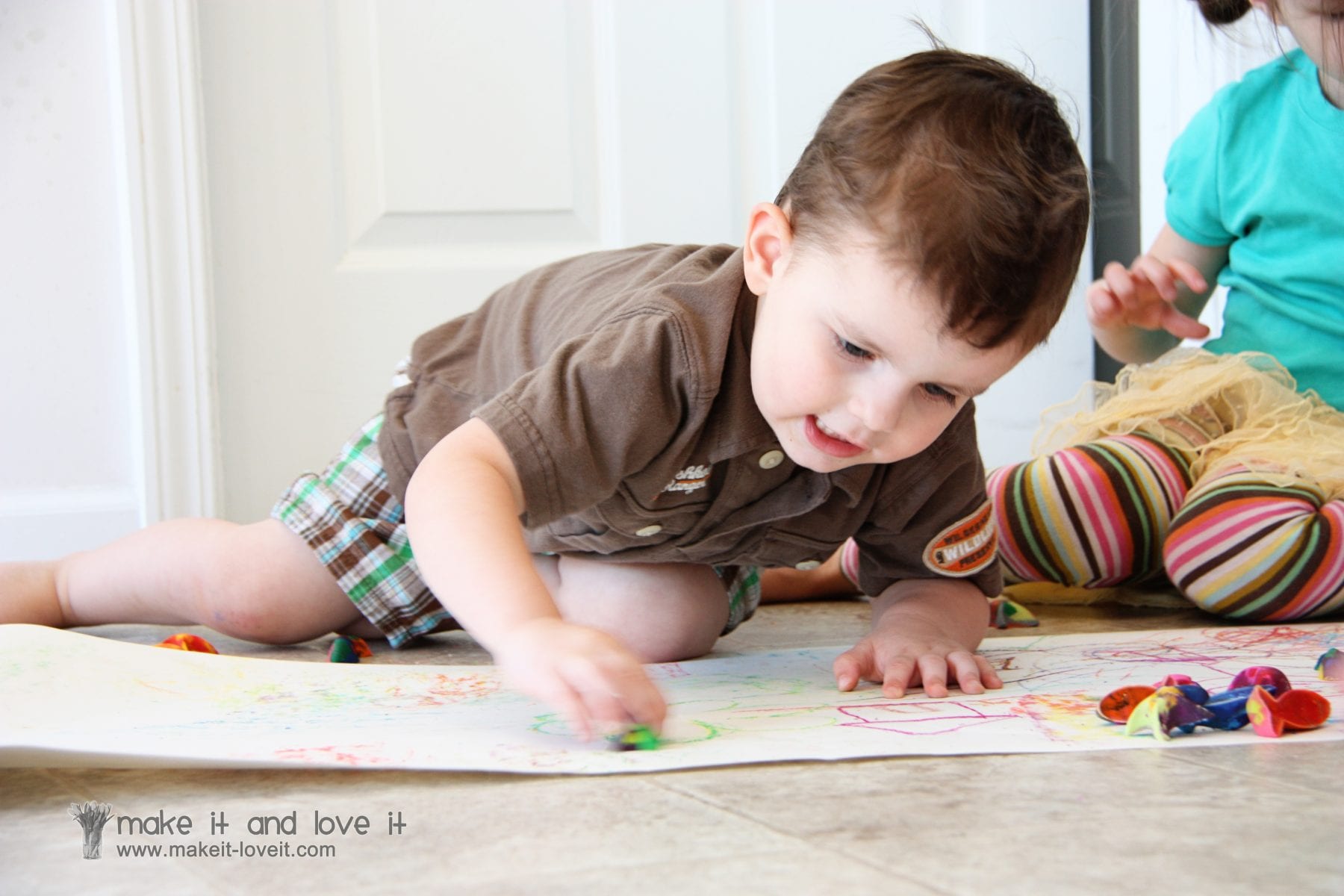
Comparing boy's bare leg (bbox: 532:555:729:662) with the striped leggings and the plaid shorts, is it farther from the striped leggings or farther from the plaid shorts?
the striped leggings

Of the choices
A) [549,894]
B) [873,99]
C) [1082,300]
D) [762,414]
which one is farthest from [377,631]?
[1082,300]

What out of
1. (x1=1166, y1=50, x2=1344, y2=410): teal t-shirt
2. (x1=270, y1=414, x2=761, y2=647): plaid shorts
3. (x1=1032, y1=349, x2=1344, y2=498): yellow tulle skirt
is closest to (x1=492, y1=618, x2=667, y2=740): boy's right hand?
(x1=270, y1=414, x2=761, y2=647): plaid shorts

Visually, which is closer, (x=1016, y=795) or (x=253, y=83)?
(x=1016, y=795)

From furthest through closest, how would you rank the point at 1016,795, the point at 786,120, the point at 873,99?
the point at 786,120
the point at 873,99
the point at 1016,795

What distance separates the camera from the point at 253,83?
153cm

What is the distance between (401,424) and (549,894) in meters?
0.67

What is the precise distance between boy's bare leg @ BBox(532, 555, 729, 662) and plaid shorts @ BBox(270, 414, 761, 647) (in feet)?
0.15

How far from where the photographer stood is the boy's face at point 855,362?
71cm

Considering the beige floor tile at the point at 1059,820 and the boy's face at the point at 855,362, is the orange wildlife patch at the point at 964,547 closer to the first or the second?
the boy's face at the point at 855,362

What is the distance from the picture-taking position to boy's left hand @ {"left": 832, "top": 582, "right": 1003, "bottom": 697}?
2.55ft

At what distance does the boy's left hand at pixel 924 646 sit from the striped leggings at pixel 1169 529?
0.85ft

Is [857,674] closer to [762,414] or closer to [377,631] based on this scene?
[762,414]

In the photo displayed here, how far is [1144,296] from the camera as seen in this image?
3.41ft

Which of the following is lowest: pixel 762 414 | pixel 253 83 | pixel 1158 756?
pixel 1158 756
